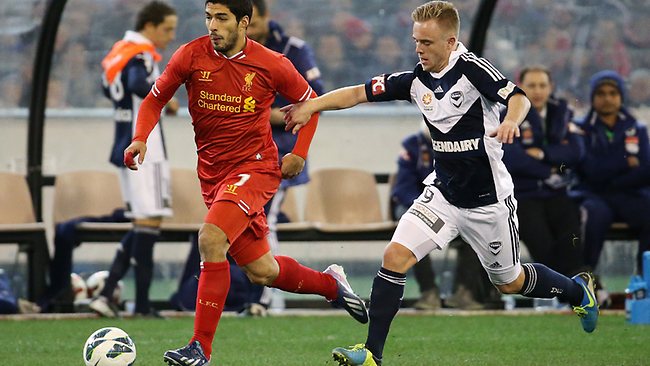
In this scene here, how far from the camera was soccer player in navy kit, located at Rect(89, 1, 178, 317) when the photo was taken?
10234mm

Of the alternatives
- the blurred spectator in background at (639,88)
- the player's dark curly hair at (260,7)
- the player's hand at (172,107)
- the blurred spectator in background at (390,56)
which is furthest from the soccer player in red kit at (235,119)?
the blurred spectator in background at (639,88)

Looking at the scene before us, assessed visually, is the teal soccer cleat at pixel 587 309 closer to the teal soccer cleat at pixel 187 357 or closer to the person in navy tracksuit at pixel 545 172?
the teal soccer cleat at pixel 187 357

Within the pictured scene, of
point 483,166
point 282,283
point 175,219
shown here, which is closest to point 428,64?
point 483,166

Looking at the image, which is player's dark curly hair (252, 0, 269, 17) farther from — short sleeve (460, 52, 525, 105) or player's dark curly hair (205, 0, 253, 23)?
short sleeve (460, 52, 525, 105)

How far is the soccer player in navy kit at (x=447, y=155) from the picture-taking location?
21.4 ft

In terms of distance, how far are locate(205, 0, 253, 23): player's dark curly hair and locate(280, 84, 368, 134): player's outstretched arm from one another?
0.58m

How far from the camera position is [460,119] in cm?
659

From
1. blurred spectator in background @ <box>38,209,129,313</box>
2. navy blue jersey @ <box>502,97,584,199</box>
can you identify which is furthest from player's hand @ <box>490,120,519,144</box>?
blurred spectator in background @ <box>38,209,129,313</box>

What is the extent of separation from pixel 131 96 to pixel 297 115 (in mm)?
3845

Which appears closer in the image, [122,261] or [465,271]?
[122,261]

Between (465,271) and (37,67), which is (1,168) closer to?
(37,67)

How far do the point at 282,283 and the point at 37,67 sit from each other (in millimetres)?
4898

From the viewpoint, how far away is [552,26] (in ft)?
42.6

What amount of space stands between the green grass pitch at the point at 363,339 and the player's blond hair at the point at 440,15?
6.01 feet
